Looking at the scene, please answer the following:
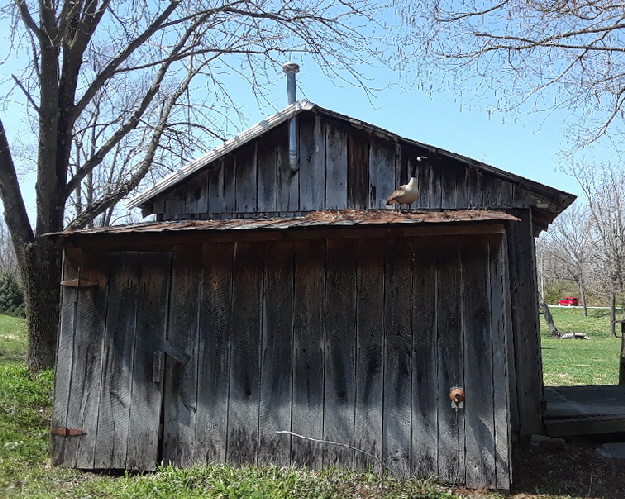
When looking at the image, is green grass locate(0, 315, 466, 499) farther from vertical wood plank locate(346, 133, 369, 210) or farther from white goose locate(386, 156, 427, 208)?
vertical wood plank locate(346, 133, 369, 210)

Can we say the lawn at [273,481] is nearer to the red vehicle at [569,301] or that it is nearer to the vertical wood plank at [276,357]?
the vertical wood plank at [276,357]

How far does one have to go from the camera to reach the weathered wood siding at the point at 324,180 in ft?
25.5

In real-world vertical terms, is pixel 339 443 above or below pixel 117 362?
below

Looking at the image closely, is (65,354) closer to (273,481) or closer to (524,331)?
(273,481)

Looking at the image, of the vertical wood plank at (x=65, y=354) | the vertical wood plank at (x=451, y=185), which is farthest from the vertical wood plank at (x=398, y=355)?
the vertical wood plank at (x=65, y=354)

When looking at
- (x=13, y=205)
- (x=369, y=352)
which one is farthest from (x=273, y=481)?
(x=13, y=205)

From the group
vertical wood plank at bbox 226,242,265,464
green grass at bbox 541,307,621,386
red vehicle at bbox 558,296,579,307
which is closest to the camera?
vertical wood plank at bbox 226,242,265,464

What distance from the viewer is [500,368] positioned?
5.87 m

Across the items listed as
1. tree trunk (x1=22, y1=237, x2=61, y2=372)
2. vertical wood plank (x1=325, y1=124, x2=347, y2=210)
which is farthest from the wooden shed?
tree trunk (x1=22, y1=237, x2=61, y2=372)

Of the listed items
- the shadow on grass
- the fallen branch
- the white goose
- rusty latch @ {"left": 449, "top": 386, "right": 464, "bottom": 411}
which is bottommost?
the shadow on grass

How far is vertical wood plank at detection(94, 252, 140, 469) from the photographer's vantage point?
20.9 ft

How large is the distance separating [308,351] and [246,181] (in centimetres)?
303

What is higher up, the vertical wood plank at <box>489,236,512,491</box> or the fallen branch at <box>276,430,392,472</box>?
the vertical wood plank at <box>489,236,512,491</box>

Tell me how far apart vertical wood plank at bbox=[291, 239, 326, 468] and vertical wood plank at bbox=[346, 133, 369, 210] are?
1743mm
